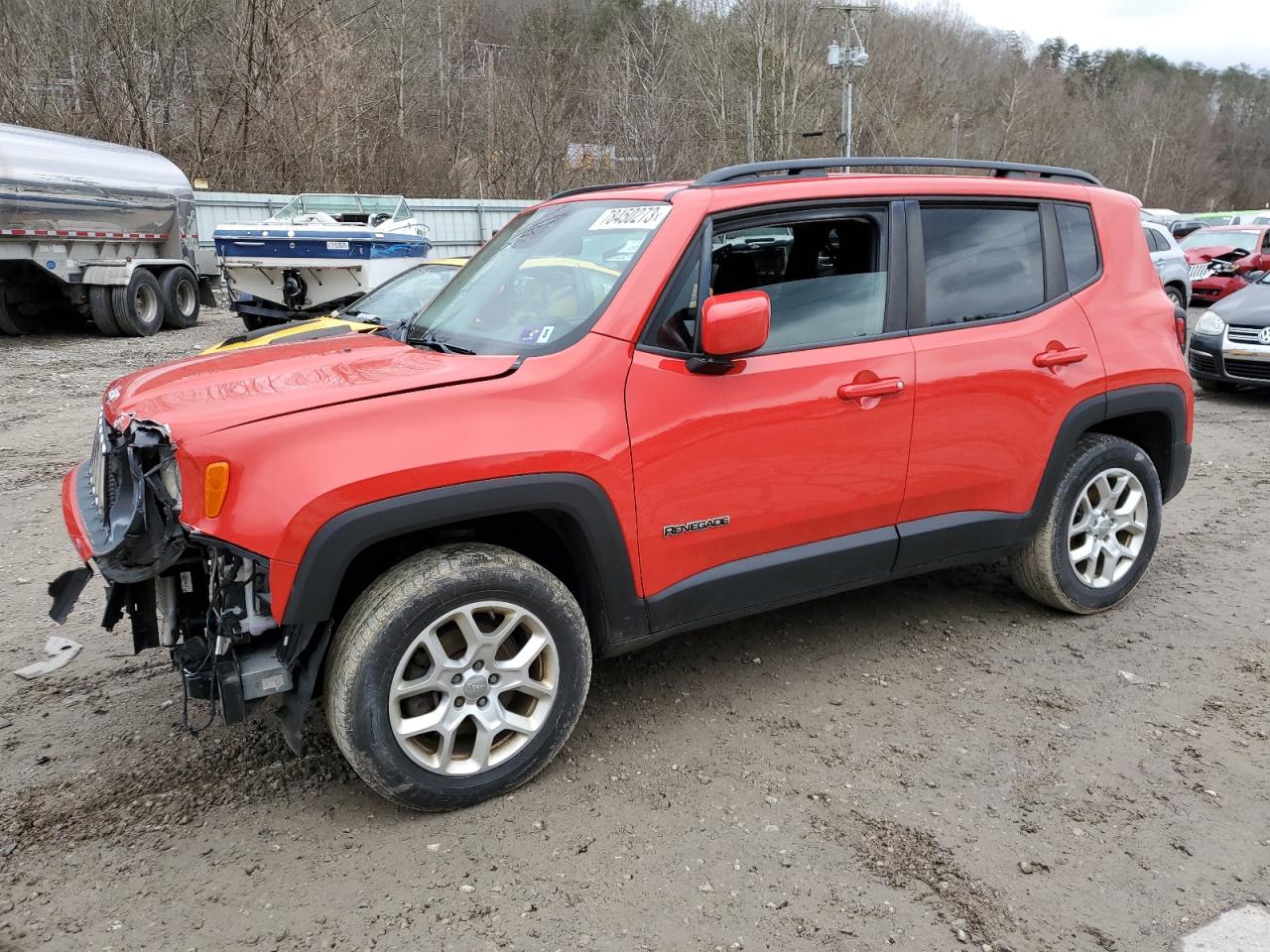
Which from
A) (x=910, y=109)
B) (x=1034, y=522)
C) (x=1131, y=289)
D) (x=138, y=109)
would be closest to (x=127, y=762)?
(x=1034, y=522)

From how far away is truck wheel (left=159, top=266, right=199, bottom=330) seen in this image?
14.9m

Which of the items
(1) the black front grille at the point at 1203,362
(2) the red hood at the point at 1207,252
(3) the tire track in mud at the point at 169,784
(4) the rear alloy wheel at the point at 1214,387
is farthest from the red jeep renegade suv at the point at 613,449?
(2) the red hood at the point at 1207,252

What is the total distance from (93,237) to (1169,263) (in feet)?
49.2

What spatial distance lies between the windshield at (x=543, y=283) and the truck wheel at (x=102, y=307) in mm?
12010

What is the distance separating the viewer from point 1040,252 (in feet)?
13.2

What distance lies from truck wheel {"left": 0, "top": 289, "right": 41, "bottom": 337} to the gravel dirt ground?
1149 centimetres

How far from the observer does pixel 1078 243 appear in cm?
412

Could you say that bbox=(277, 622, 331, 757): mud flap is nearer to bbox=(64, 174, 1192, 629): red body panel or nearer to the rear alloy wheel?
bbox=(64, 174, 1192, 629): red body panel

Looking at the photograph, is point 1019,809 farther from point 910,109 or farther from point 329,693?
point 910,109

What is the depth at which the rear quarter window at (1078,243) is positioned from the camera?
13.4ft

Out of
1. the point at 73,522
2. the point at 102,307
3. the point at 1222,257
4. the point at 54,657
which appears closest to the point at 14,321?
the point at 102,307

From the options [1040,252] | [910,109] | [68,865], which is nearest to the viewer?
[68,865]

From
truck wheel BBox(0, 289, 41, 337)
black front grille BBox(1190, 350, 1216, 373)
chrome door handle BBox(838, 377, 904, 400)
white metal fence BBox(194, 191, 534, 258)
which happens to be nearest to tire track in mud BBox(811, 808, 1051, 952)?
chrome door handle BBox(838, 377, 904, 400)

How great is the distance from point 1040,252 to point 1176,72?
109 metres
